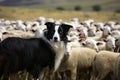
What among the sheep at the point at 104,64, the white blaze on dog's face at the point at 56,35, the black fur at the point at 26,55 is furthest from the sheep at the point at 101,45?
the white blaze on dog's face at the point at 56,35

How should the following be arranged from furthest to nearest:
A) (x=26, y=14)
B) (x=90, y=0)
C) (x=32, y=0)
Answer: (x=32, y=0) < (x=90, y=0) < (x=26, y=14)

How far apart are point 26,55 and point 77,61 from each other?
2833 millimetres

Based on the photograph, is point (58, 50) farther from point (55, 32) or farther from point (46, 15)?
point (46, 15)

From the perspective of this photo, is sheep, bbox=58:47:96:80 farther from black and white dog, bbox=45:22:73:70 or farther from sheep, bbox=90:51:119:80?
black and white dog, bbox=45:22:73:70

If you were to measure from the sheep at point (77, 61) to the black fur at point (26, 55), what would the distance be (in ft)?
4.93

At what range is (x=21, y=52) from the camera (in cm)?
974

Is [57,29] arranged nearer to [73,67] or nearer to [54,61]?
[54,61]

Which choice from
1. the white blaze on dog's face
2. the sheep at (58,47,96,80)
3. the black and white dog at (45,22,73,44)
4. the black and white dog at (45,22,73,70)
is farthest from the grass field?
the white blaze on dog's face

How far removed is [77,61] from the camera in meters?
12.4

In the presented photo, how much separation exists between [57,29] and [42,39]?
1.34ft

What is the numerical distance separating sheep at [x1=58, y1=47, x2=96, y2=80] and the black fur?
1.50 m

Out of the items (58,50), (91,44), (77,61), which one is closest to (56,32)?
(58,50)

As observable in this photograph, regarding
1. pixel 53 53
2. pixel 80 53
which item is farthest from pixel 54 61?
pixel 80 53

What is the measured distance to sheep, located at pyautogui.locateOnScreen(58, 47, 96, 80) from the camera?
12.0m
